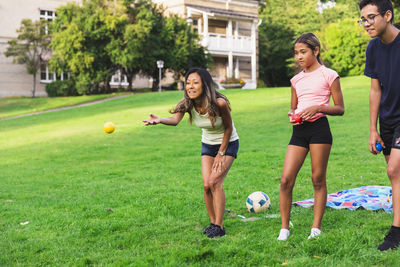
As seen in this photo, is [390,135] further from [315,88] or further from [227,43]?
[227,43]

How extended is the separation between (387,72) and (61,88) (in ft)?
106

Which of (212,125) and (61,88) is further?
(61,88)

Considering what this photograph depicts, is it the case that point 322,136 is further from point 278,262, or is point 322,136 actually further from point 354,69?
point 354,69

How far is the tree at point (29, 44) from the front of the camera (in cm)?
3416

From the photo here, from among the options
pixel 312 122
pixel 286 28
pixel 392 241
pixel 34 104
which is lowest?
pixel 392 241

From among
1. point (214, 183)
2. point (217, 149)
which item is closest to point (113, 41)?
point (217, 149)

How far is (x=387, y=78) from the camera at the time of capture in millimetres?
4195

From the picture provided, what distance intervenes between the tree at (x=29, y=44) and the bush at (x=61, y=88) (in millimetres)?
1610

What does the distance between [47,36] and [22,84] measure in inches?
194

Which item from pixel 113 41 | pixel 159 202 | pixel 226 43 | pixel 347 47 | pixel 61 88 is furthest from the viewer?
pixel 226 43

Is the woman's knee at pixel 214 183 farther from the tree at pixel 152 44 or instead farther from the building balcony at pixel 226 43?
the building balcony at pixel 226 43

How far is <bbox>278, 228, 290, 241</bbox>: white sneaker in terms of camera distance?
4609 mm

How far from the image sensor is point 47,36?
1364 inches

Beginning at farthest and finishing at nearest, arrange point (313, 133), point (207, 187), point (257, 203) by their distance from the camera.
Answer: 1. point (257, 203)
2. point (207, 187)
3. point (313, 133)
